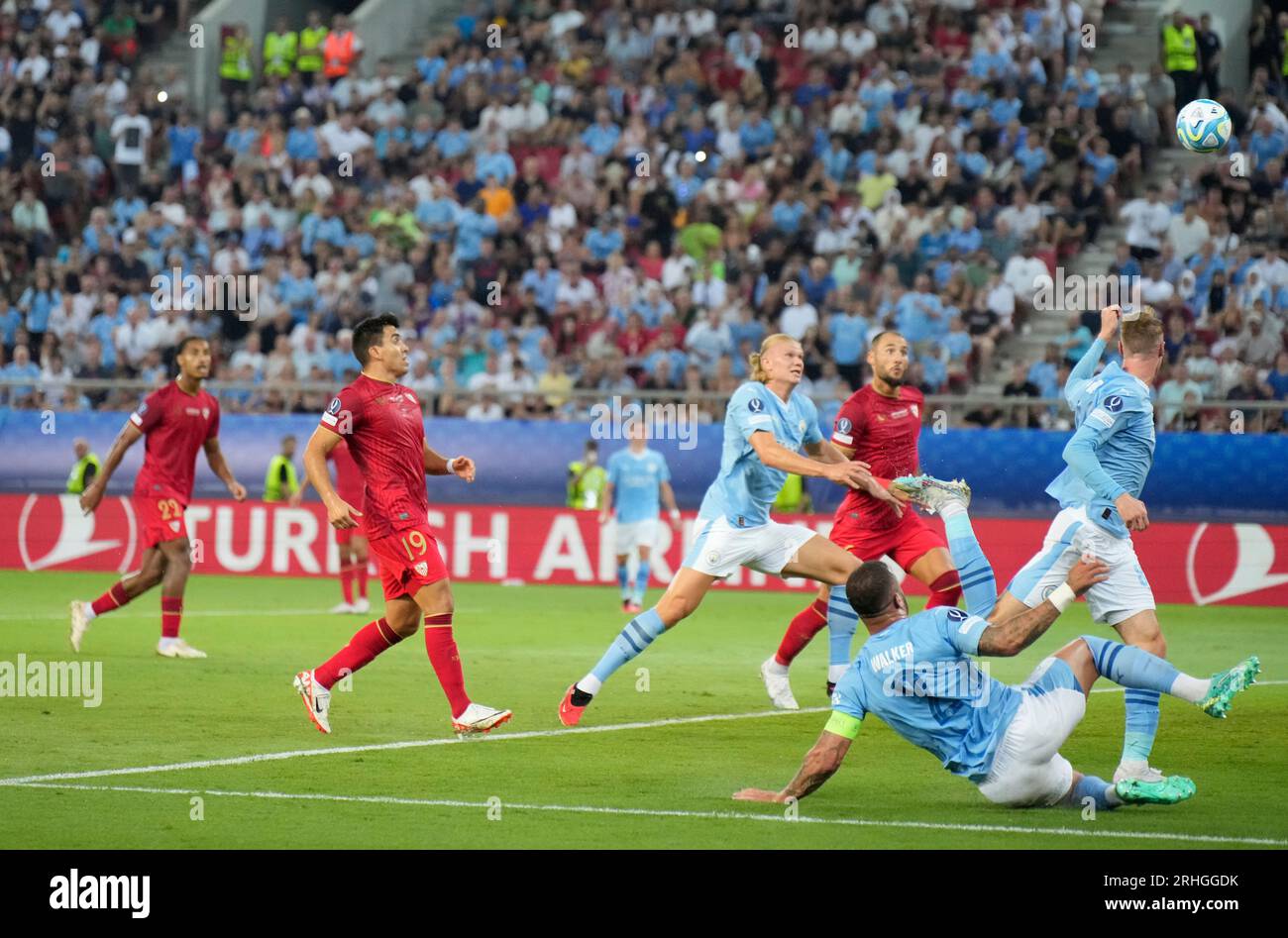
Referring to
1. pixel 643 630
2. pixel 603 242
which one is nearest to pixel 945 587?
pixel 643 630

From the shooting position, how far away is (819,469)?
11.0 m

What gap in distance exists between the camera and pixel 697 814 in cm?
866

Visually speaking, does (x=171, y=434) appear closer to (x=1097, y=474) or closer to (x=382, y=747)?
(x=382, y=747)

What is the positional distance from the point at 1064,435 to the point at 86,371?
46.9 ft

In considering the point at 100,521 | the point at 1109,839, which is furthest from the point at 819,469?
the point at 100,521

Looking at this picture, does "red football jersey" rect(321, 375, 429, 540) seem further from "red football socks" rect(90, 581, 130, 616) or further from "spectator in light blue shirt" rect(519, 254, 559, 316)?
"spectator in light blue shirt" rect(519, 254, 559, 316)

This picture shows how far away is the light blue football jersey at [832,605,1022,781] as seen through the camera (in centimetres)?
845

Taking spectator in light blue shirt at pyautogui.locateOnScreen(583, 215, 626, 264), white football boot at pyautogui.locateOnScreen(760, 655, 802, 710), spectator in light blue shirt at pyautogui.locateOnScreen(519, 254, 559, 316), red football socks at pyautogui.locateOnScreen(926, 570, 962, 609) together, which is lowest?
white football boot at pyautogui.locateOnScreen(760, 655, 802, 710)

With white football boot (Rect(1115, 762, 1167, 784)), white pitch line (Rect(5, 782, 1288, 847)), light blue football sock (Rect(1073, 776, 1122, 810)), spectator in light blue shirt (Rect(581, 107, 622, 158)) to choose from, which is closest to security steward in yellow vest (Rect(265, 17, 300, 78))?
spectator in light blue shirt (Rect(581, 107, 622, 158))

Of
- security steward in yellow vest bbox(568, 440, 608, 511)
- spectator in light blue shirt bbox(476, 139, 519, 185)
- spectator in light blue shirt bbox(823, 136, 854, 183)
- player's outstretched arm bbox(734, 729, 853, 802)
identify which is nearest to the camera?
player's outstretched arm bbox(734, 729, 853, 802)

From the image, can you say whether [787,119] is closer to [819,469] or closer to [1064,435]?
[1064,435]

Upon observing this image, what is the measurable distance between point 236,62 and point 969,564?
25832 millimetres

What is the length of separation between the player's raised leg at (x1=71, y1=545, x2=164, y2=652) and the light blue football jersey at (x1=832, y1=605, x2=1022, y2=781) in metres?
8.62

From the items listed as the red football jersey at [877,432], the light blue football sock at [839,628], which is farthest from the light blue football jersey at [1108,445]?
the red football jersey at [877,432]
